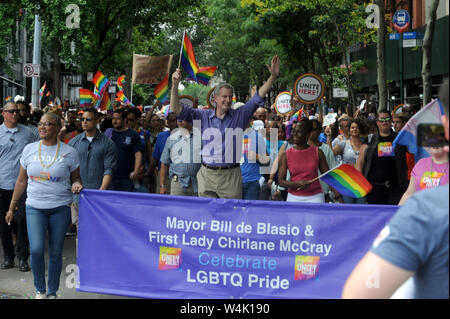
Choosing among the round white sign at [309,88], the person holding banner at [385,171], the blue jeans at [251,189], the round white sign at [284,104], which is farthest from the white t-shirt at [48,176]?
the round white sign at [284,104]

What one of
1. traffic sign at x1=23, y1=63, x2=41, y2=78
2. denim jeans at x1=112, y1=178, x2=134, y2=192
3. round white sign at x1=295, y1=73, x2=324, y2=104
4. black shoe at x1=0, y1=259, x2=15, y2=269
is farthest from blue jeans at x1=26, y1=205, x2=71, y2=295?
traffic sign at x1=23, y1=63, x2=41, y2=78

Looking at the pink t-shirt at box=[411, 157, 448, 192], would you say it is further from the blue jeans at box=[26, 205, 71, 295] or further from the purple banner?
the blue jeans at box=[26, 205, 71, 295]

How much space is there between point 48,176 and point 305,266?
2.54 metres

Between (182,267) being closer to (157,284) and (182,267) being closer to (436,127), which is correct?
(157,284)

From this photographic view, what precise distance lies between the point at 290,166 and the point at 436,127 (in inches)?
221

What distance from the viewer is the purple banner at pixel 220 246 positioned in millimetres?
5938

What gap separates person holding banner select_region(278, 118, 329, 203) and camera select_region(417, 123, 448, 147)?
5.30m

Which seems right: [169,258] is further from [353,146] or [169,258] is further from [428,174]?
[353,146]

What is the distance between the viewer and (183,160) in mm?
8914

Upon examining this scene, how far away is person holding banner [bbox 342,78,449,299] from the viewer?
2.02 meters

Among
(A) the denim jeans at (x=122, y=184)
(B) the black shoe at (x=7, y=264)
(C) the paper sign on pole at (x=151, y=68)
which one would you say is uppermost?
(C) the paper sign on pole at (x=151, y=68)

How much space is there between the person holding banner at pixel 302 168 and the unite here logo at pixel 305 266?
5.88 feet

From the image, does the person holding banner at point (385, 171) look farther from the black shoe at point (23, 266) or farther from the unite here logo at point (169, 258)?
the black shoe at point (23, 266)

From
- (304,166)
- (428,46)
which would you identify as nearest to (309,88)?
(428,46)
